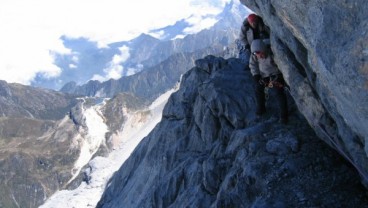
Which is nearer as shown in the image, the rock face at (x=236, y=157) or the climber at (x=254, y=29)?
the rock face at (x=236, y=157)

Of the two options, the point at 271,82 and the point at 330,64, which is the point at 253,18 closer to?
the point at 271,82

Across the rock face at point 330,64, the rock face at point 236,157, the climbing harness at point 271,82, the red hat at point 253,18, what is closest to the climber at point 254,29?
the red hat at point 253,18

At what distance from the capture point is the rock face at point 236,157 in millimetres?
20875

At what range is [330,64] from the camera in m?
15.4

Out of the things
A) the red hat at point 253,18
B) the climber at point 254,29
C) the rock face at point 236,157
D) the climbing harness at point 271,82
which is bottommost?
the rock face at point 236,157

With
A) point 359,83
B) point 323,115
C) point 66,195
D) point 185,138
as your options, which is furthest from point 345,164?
point 66,195

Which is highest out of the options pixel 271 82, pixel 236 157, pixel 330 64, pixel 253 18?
pixel 253 18

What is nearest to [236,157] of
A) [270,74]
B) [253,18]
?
[270,74]

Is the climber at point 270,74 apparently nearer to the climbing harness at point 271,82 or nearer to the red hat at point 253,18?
the climbing harness at point 271,82

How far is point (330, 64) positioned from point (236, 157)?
1152 centimetres

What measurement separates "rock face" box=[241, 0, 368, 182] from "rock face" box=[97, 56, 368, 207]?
131cm

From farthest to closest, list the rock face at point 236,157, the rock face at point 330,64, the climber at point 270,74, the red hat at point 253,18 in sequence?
the red hat at point 253,18, the climber at point 270,74, the rock face at point 236,157, the rock face at point 330,64

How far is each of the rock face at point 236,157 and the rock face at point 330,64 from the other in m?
1.31

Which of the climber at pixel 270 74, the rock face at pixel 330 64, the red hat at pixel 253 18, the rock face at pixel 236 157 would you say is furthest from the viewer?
the red hat at pixel 253 18
